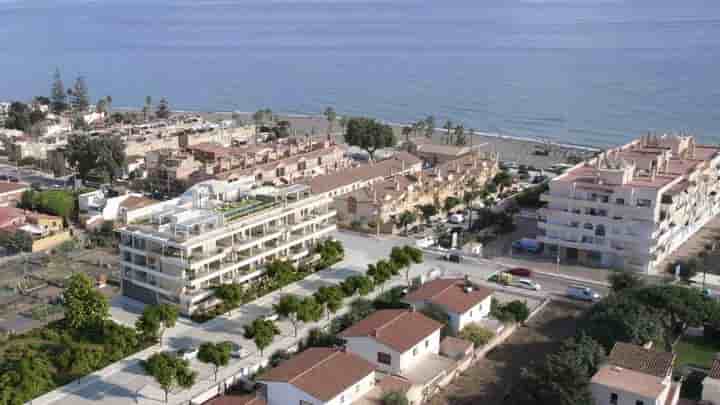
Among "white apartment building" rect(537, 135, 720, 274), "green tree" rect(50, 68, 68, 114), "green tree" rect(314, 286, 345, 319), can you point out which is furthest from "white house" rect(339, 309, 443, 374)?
"green tree" rect(50, 68, 68, 114)

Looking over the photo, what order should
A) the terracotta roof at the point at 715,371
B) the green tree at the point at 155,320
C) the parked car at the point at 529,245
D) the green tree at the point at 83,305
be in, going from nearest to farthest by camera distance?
the terracotta roof at the point at 715,371 < the green tree at the point at 155,320 < the green tree at the point at 83,305 < the parked car at the point at 529,245

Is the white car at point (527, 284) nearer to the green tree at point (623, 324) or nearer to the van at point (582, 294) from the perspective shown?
the van at point (582, 294)

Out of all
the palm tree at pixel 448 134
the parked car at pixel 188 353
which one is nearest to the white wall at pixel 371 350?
the parked car at pixel 188 353

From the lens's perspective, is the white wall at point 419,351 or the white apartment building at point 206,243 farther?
the white apartment building at point 206,243

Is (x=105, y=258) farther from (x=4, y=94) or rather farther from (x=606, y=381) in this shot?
(x=4, y=94)

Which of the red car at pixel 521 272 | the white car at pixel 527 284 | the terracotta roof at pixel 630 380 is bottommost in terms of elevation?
the white car at pixel 527 284

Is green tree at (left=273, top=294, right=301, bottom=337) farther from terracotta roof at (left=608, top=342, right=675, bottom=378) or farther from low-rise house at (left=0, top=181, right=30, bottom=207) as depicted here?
low-rise house at (left=0, top=181, right=30, bottom=207)

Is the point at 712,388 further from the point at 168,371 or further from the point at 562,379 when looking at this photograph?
the point at 168,371
